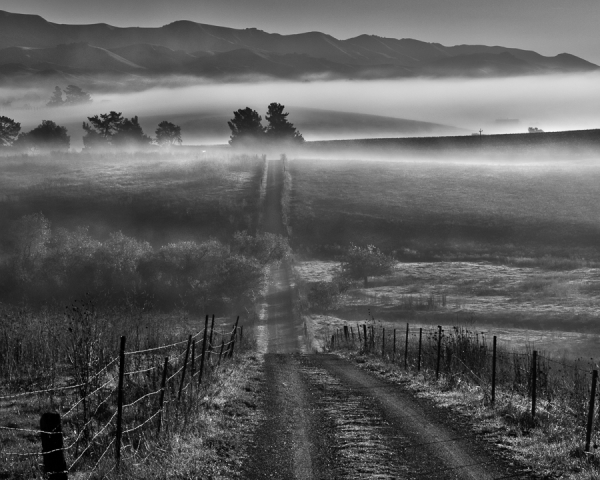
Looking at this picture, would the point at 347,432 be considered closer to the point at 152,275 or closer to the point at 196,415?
the point at 196,415

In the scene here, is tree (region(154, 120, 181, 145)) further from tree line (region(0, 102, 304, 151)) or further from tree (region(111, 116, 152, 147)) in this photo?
tree (region(111, 116, 152, 147))

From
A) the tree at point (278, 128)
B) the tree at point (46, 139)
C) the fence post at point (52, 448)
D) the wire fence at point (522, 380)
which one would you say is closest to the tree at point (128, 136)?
Result: the tree at point (46, 139)

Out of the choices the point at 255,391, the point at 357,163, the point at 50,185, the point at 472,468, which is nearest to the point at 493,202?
the point at 357,163

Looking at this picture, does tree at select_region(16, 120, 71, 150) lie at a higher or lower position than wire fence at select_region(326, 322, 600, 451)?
higher

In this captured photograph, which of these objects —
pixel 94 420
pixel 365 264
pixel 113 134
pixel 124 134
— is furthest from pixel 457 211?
pixel 113 134

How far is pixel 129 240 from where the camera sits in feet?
189

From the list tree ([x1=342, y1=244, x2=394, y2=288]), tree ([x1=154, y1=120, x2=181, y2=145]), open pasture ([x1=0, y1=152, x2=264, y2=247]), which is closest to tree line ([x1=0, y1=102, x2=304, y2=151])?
tree ([x1=154, y1=120, x2=181, y2=145])

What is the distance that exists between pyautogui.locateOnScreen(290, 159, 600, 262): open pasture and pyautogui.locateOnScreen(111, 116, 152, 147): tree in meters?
34.7

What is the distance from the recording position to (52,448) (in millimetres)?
9211

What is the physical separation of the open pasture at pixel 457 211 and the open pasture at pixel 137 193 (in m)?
7.64

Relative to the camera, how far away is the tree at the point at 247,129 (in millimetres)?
123875

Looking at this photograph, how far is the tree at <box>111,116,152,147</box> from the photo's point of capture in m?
124

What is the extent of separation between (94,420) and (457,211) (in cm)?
6580

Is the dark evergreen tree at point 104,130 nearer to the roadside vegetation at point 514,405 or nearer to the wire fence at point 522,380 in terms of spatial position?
the wire fence at point 522,380
